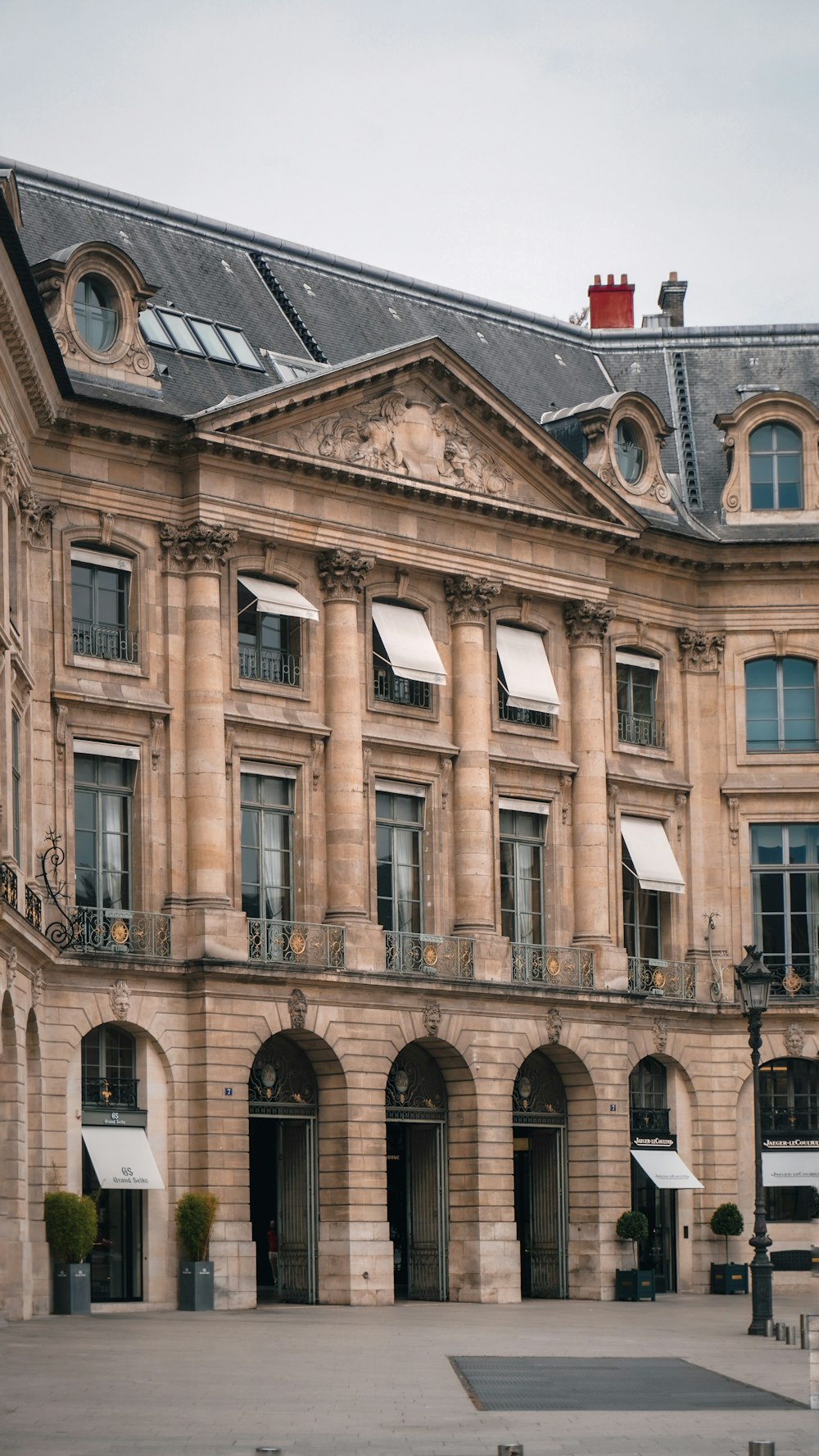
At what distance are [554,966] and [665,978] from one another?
4444mm

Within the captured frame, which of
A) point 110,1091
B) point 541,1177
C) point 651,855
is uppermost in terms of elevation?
point 651,855

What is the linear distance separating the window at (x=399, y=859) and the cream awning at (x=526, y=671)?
10.9 feet

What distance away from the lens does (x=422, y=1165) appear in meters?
51.2

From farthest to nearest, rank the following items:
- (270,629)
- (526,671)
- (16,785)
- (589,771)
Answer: (589,771), (526,671), (270,629), (16,785)

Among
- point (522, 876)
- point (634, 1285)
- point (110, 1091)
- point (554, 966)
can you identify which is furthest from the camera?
point (522, 876)

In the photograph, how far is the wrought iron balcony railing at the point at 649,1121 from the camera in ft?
182

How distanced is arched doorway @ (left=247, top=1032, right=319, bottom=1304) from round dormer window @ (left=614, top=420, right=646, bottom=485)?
16.4 metres

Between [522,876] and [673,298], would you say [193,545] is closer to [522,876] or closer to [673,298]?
[522,876]

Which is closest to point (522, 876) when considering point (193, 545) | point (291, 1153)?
point (291, 1153)

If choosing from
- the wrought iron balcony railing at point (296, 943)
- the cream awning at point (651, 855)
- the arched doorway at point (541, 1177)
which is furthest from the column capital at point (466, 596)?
the arched doorway at point (541, 1177)

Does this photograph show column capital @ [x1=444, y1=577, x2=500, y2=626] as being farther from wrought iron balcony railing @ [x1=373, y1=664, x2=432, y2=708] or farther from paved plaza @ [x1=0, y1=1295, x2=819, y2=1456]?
paved plaza @ [x1=0, y1=1295, x2=819, y2=1456]

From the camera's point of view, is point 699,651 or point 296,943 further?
point 699,651

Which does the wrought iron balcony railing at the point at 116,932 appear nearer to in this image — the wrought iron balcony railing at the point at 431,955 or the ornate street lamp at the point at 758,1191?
the wrought iron balcony railing at the point at 431,955

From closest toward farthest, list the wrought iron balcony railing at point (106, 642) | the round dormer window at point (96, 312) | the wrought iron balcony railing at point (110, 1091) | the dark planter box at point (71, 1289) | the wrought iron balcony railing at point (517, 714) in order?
the dark planter box at point (71, 1289), the wrought iron balcony railing at point (110, 1091), the wrought iron balcony railing at point (106, 642), the round dormer window at point (96, 312), the wrought iron balcony railing at point (517, 714)
